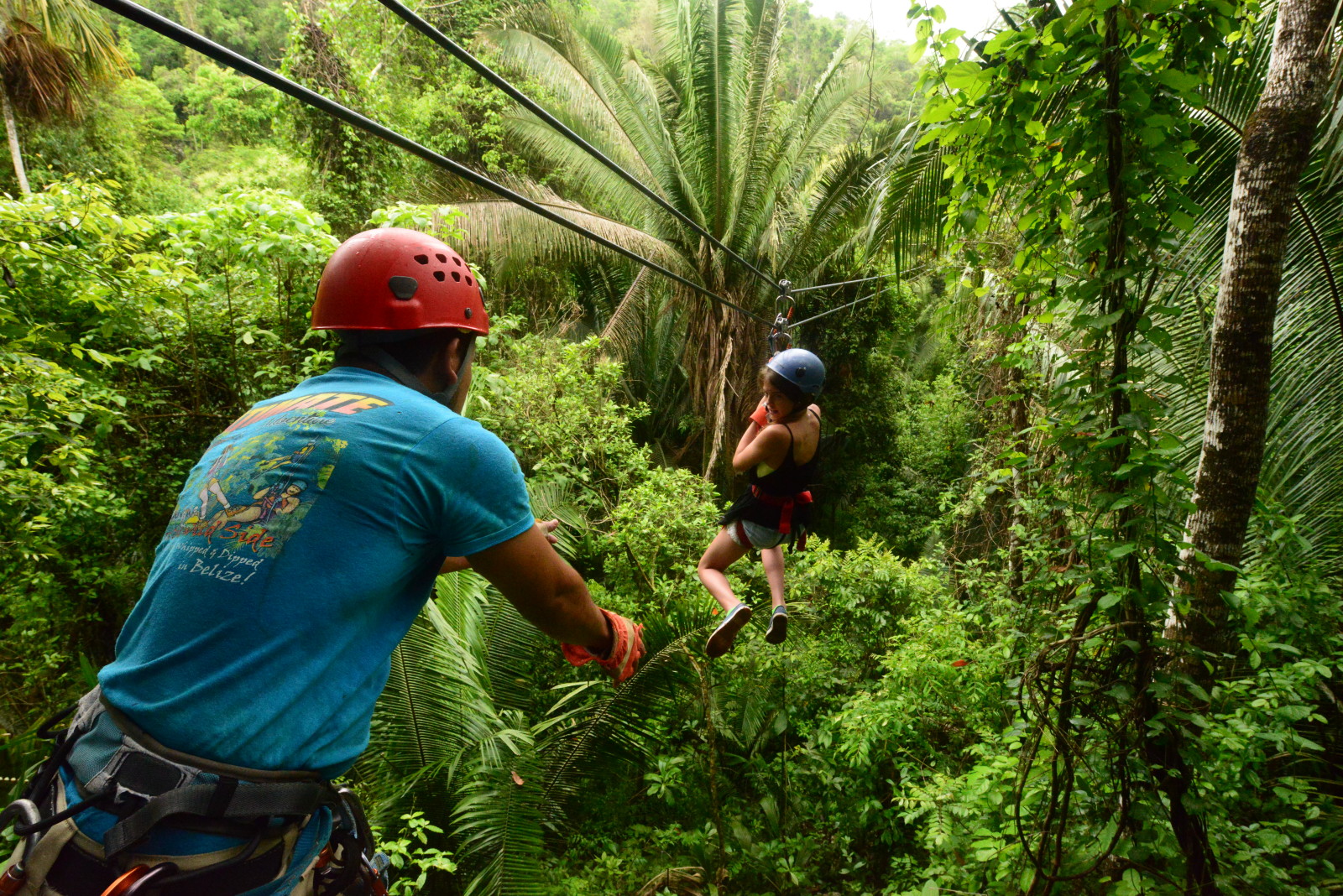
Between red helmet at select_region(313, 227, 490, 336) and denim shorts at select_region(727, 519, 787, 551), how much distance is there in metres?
2.63

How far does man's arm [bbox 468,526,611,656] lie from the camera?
1.53 metres

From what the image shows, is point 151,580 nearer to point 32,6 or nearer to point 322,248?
point 322,248

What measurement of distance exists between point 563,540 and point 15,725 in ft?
14.5

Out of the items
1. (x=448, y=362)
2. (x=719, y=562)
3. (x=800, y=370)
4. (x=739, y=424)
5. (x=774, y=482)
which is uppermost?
(x=800, y=370)

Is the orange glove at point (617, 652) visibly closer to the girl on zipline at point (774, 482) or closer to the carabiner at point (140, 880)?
the carabiner at point (140, 880)

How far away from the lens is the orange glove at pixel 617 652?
1828mm

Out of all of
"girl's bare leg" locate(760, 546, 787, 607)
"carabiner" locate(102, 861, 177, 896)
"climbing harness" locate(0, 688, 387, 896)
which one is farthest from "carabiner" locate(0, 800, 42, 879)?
"girl's bare leg" locate(760, 546, 787, 607)

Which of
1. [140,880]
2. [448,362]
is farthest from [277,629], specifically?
[448,362]

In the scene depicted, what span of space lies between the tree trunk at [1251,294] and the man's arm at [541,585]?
2.42m

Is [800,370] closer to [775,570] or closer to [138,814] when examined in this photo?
[775,570]

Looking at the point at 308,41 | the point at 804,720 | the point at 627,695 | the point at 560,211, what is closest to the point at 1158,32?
the point at 627,695

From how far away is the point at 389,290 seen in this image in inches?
67.7

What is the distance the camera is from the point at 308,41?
428 inches

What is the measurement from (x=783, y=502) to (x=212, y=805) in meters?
3.16
